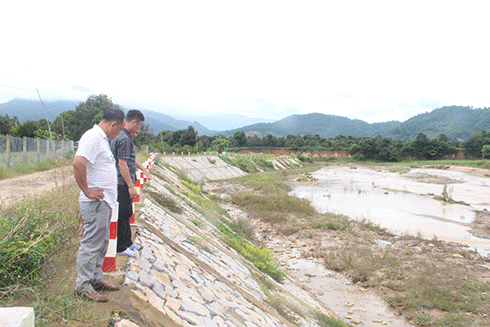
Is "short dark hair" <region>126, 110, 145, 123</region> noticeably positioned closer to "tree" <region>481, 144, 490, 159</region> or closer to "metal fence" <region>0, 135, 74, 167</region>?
"metal fence" <region>0, 135, 74, 167</region>

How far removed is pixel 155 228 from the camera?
→ 5402mm

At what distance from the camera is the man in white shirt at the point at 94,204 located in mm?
2678

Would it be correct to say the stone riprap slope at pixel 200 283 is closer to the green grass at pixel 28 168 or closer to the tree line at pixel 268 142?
the green grass at pixel 28 168

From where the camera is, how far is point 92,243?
2.78 metres

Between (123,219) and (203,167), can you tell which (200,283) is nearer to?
(123,219)

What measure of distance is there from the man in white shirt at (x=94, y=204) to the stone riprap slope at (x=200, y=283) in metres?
0.51

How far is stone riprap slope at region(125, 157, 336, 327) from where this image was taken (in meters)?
3.39

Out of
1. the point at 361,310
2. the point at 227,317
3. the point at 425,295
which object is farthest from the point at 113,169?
the point at 425,295

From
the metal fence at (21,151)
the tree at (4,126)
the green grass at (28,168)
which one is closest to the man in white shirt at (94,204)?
the green grass at (28,168)

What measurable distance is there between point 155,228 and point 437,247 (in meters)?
10.3

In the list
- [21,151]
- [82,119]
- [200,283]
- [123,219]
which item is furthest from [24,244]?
[82,119]

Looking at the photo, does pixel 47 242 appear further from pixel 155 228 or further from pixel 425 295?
pixel 425 295

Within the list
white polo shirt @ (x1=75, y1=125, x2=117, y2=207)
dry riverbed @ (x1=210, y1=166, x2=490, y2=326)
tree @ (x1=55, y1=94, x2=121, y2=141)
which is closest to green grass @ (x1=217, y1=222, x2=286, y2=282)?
dry riverbed @ (x1=210, y1=166, x2=490, y2=326)

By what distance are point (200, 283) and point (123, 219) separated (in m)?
1.46
